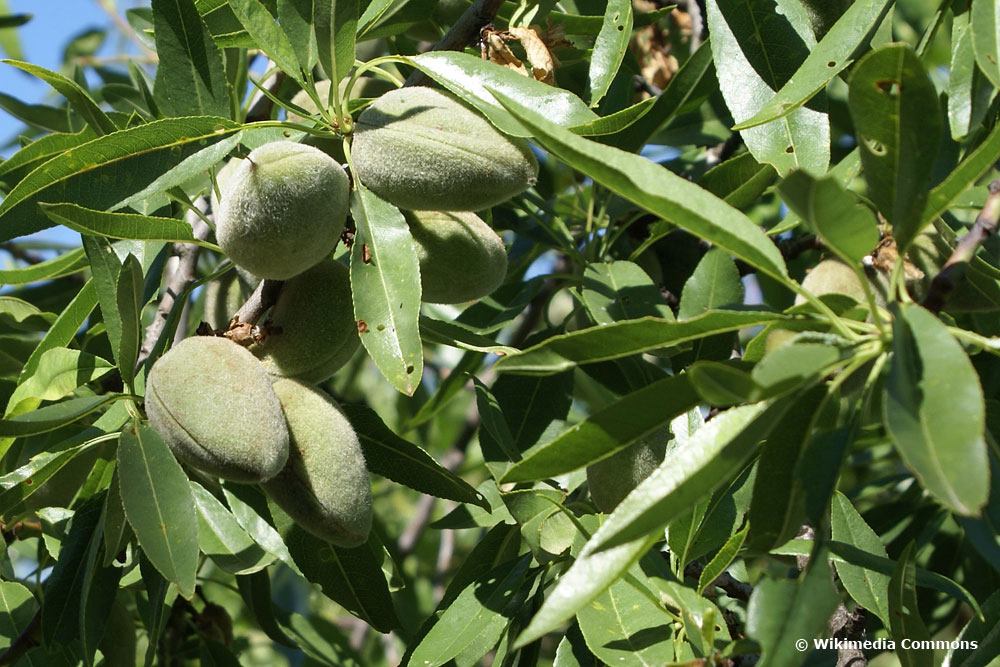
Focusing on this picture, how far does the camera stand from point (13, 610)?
1.55m

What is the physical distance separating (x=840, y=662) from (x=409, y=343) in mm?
805

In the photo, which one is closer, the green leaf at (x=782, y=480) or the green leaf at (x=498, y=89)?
the green leaf at (x=782, y=480)

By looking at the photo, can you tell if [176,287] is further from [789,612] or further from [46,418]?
[789,612]

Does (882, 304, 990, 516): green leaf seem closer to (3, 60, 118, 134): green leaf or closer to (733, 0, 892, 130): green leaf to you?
(733, 0, 892, 130): green leaf

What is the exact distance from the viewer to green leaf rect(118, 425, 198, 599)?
1089 millimetres

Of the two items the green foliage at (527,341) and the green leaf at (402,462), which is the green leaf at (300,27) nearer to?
the green foliage at (527,341)

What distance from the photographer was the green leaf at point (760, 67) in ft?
4.11

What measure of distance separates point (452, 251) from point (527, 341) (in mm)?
564

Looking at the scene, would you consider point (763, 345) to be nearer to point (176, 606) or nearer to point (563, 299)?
point (176, 606)

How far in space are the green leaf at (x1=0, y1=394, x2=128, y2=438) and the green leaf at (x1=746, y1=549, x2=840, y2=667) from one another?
0.86 metres

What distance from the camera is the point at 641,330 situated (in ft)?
3.05

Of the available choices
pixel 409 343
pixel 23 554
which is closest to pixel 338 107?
pixel 409 343

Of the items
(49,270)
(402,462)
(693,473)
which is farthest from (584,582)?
(49,270)

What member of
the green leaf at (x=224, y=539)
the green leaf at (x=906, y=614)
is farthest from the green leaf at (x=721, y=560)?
the green leaf at (x=224, y=539)
